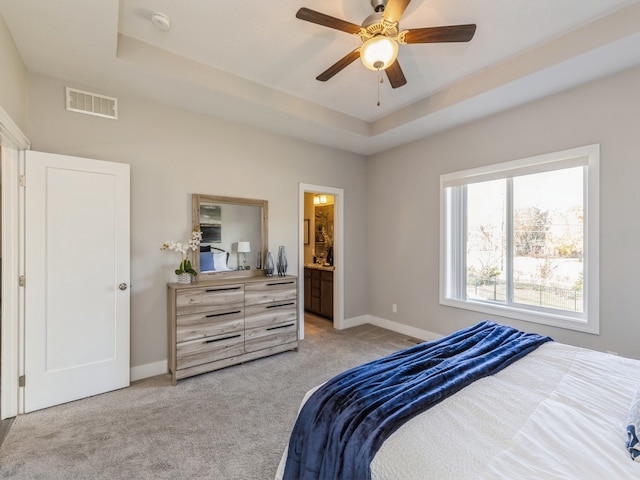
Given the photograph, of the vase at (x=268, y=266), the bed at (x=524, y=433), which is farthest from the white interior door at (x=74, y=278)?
the bed at (x=524, y=433)

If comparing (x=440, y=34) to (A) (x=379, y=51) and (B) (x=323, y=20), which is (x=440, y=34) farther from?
(B) (x=323, y=20)

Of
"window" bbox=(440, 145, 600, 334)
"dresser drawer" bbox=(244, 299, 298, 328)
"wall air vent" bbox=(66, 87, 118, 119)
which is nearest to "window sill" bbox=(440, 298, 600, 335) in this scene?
"window" bbox=(440, 145, 600, 334)

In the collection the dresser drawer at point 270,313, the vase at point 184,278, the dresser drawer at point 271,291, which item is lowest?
the dresser drawer at point 270,313

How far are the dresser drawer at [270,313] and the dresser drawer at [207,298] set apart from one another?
0.19 metres

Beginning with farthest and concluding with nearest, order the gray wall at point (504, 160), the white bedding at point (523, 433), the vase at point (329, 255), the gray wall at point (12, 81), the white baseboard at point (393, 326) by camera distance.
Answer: the vase at point (329, 255) → the white baseboard at point (393, 326) → the gray wall at point (504, 160) → the gray wall at point (12, 81) → the white bedding at point (523, 433)

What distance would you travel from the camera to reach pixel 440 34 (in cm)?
196

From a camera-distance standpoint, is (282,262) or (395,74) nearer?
(395,74)

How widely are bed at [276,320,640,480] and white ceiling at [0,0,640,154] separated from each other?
239cm

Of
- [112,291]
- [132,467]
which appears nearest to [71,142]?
[112,291]

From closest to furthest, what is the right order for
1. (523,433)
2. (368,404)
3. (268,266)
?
1. (523,433)
2. (368,404)
3. (268,266)

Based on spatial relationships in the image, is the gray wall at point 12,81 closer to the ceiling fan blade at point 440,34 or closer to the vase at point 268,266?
the vase at point 268,266

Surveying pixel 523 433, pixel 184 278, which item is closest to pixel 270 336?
pixel 184 278

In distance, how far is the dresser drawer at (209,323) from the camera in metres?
2.95

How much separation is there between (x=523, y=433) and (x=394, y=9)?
2192mm
